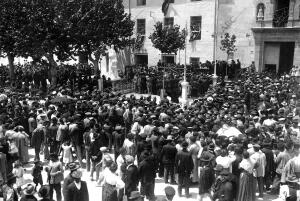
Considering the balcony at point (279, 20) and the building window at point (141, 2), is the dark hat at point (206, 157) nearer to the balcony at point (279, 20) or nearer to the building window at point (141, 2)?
the balcony at point (279, 20)

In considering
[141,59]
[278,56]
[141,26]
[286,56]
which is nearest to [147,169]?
[278,56]

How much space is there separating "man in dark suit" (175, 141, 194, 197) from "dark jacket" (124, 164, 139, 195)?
1.37 meters

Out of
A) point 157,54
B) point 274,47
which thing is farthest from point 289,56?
point 157,54

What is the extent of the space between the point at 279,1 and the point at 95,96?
768 inches

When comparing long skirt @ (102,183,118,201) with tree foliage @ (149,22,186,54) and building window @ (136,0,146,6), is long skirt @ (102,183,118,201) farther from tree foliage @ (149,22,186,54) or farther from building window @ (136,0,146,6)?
building window @ (136,0,146,6)

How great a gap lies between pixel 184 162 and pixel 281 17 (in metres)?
23.3

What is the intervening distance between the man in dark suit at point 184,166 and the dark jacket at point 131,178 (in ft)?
4.51

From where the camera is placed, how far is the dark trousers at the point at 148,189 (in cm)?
966

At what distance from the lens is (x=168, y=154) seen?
1044 centimetres

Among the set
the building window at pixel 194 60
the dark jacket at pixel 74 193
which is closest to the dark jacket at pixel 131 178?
the dark jacket at pixel 74 193

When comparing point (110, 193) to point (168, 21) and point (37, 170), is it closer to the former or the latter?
point (37, 170)

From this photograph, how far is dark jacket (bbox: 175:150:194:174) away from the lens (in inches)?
387

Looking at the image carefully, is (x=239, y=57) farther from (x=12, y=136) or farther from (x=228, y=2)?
(x=12, y=136)

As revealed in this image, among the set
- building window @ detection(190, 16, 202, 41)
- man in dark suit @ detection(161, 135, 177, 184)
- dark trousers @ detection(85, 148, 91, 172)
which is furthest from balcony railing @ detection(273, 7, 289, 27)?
dark trousers @ detection(85, 148, 91, 172)
